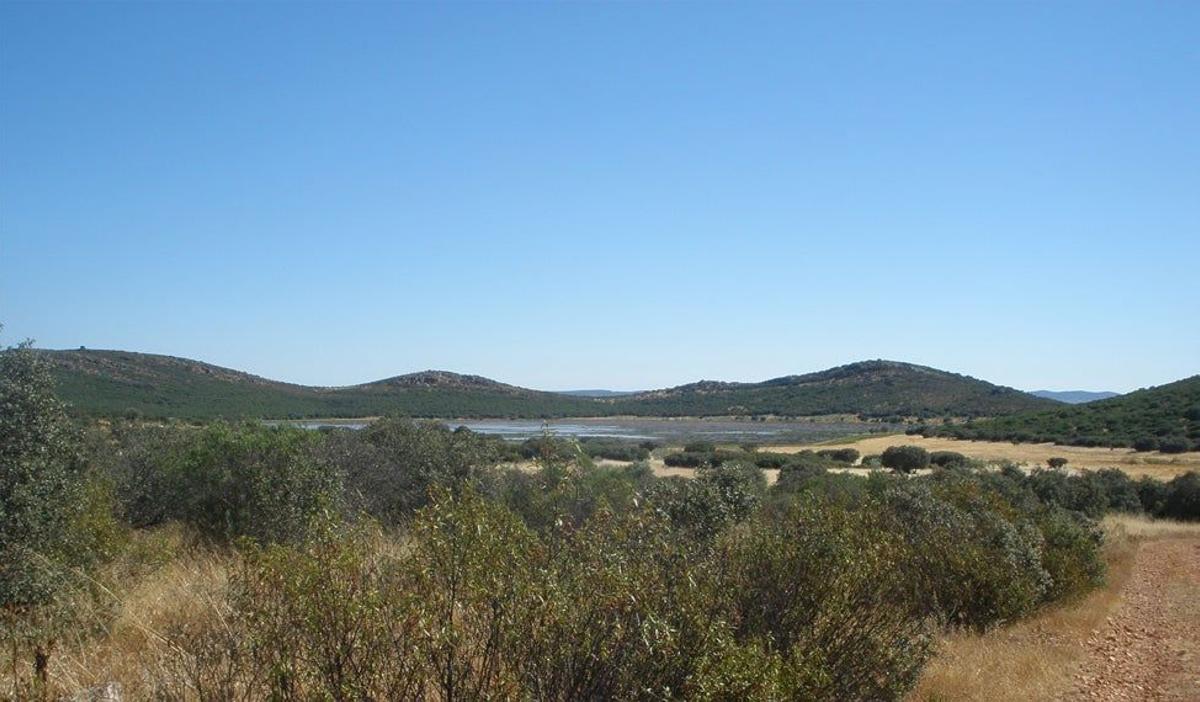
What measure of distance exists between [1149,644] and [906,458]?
27.0m

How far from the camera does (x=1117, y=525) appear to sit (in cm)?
2822

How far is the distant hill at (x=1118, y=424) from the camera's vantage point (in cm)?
5036

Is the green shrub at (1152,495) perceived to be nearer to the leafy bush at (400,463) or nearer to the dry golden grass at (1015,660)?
the dry golden grass at (1015,660)

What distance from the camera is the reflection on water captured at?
53625mm

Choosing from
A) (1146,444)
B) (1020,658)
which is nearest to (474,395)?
(1146,444)

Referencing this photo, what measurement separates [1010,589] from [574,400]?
290 ft

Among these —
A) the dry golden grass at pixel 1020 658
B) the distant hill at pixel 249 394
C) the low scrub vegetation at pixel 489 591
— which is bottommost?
the dry golden grass at pixel 1020 658

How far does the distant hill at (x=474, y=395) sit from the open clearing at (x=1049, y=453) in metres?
25.7

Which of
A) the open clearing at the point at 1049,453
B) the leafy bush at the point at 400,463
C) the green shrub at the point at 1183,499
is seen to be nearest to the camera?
the leafy bush at the point at 400,463

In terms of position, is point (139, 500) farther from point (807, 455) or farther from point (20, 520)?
point (807, 455)

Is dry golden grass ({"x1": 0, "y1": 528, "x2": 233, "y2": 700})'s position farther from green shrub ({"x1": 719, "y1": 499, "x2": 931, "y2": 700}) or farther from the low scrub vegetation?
green shrub ({"x1": 719, "y1": 499, "x2": 931, "y2": 700})

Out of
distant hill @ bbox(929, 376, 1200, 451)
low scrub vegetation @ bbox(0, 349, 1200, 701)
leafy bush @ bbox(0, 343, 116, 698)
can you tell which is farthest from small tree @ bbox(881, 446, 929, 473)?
leafy bush @ bbox(0, 343, 116, 698)

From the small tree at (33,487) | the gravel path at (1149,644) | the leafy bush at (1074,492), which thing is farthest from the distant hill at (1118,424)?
the small tree at (33,487)

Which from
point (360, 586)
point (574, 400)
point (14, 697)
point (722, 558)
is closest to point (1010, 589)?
point (722, 558)
